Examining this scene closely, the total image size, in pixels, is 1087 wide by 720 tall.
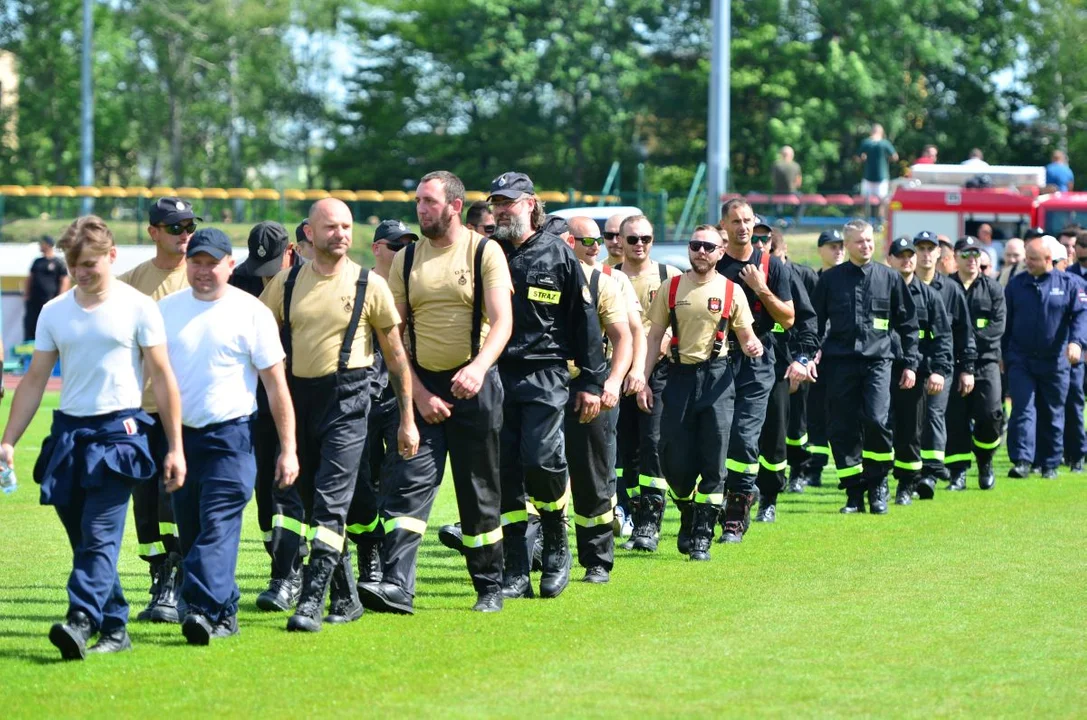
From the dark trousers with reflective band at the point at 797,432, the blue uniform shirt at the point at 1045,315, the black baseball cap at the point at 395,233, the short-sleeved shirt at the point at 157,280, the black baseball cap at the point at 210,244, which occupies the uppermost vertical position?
the black baseball cap at the point at 210,244

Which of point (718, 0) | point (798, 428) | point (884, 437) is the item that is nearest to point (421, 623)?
point (884, 437)

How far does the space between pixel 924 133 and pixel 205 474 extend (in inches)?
2053

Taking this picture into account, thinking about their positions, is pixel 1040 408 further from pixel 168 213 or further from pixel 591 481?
pixel 168 213

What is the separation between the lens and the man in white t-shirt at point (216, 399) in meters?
7.99

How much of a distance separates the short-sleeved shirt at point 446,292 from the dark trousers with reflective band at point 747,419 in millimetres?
2972

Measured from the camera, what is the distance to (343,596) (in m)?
8.69

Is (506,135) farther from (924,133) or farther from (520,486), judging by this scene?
(520,486)

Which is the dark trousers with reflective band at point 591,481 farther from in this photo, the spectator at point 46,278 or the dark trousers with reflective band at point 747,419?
the spectator at point 46,278

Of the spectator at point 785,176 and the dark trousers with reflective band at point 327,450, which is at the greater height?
the spectator at point 785,176

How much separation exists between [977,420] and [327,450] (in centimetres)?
849

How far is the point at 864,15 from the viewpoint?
2233 inches

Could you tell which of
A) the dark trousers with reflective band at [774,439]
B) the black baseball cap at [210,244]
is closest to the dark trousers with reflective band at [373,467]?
the black baseball cap at [210,244]

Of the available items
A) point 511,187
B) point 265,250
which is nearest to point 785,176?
point 265,250

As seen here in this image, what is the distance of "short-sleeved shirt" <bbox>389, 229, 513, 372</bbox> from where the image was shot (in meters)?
8.78
